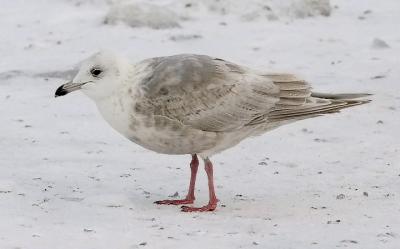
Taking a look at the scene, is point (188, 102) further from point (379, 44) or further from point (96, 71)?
point (379, 44)

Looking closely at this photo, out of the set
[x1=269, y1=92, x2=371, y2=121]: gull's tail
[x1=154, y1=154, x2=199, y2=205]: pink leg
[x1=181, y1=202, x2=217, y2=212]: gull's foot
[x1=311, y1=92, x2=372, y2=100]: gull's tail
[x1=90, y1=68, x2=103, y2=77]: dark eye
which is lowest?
[x1=181, y1=202, x2=217, y2=212]: gull's foot

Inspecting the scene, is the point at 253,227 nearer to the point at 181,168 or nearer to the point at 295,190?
the point at 295,190

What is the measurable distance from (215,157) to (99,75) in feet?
5.93

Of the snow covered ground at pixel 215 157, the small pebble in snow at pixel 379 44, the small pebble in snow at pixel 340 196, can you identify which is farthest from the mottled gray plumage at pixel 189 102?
the small pebble in snow at pixel 379 44

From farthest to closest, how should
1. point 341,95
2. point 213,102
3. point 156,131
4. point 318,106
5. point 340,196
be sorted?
point 341,95 → point 318,106 → point 340,196 → point 213,102 → point 156,131

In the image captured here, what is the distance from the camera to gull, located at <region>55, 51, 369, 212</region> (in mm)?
6953

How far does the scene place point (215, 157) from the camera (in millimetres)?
8602

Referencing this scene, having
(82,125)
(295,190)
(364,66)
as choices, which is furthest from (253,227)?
(364,66)

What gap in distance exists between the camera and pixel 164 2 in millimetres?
13172

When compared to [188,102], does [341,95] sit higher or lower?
higher

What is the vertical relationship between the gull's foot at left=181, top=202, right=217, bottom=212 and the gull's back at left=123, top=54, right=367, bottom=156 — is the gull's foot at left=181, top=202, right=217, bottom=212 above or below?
below

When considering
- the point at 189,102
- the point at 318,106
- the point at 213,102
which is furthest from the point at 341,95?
the point at 189,102

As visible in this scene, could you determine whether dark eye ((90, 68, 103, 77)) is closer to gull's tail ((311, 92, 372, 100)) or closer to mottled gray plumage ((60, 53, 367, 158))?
mottled gray plumage ((60, 53, 367, 158))

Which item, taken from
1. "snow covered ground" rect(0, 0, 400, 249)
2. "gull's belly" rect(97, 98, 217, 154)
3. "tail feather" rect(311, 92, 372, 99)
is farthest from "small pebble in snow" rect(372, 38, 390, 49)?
"gull's belly" rect(97, 98, 217, 154)
